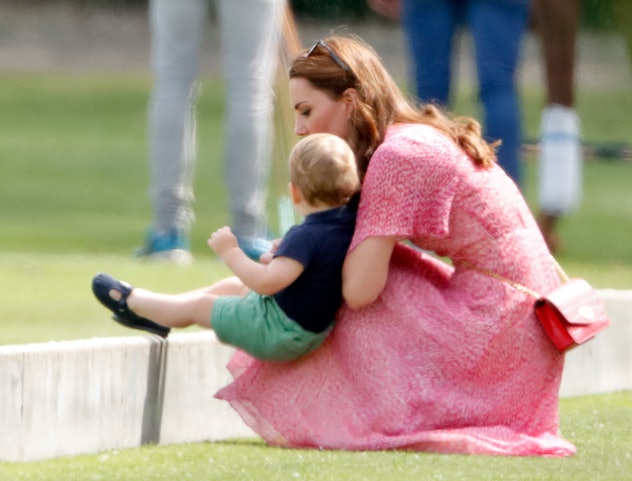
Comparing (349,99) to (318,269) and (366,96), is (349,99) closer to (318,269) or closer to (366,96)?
(366,96)

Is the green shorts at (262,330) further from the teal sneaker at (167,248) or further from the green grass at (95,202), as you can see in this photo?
the teal sneaker at (167,248)

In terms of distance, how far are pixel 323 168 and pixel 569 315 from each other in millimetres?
772

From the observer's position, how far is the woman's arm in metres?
4.75

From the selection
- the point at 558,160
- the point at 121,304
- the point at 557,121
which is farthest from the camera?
the point at 557,121

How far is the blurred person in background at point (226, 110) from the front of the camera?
24.4 feet

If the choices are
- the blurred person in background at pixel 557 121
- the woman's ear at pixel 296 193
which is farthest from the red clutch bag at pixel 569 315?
the blurred person in background at pixel 557 121

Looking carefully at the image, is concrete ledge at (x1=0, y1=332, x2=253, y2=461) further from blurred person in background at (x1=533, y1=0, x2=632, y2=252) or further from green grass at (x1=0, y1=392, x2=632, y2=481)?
blurred person in background at (x1=533, y1=0, x2=632, y2=252)

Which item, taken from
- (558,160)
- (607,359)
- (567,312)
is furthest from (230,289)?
(558,160)

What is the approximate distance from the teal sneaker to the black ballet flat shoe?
8.14 ft

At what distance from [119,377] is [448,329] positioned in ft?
2.97

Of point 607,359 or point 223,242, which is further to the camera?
point 607,359

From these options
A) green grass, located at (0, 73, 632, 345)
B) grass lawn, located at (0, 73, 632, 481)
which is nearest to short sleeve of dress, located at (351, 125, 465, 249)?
grass lawn, located at (0, 73, 632, 481)

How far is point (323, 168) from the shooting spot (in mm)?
4770

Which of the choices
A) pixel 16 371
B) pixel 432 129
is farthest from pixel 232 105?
pixel 16 371
